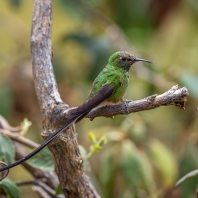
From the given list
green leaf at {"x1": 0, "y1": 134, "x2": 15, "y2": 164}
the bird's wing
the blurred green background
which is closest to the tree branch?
the bird's wing

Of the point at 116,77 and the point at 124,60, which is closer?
the point at 116,77

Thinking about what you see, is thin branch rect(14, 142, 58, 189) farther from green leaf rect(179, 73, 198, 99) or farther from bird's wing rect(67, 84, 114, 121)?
green leaf rect(179, 73, 198, 99)

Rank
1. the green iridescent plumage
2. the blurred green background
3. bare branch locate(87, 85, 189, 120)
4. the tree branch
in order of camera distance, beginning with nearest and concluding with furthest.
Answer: bare branch locate(87, 85, 189, 120), the tree branch, the green iridescent plumage, the blurred green background

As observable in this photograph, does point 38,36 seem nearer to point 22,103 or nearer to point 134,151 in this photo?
point 134,151

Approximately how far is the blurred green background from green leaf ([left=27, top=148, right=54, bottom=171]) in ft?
1.46

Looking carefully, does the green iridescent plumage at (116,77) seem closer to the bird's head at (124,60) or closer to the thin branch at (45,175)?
the bird's head at (124,60)

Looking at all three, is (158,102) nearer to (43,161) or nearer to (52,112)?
(52,112)

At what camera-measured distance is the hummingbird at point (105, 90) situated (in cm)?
100

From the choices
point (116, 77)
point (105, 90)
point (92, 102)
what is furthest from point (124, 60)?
point (92, 102)

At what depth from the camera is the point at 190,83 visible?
2125mm

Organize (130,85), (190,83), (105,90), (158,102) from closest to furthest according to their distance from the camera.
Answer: (158,102), (105,90), (190,83), (130,85)

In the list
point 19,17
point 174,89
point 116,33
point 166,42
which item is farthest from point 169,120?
point 174,89

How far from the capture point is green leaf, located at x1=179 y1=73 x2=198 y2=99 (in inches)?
83.1

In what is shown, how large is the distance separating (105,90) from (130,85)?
164 cm
